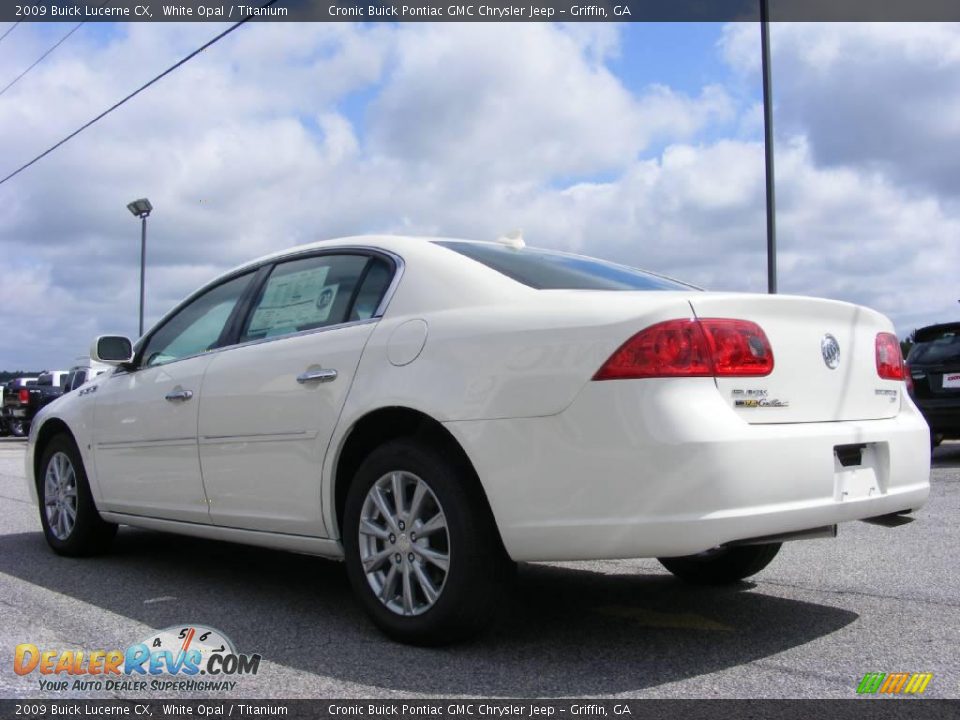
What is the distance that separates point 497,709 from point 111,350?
3.45 meters

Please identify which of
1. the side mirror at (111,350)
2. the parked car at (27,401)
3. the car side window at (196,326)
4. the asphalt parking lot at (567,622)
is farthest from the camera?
the parked car at (27,401)

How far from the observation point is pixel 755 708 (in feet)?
9.00

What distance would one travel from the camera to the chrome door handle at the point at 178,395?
4512 millimetres

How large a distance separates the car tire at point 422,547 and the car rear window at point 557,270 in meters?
0.78

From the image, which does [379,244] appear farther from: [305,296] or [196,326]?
[196,326]

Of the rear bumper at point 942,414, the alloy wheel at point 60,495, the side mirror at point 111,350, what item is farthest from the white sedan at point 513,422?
the rear bumper at point 942,414

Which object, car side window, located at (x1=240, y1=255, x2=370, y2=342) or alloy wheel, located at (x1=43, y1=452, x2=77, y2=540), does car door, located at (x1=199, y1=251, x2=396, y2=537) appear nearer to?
car side window, located at (x1=240, y1=255, x2=370, y2=342)

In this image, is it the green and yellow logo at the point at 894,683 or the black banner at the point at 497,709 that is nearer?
the black banner at the point at 497,709

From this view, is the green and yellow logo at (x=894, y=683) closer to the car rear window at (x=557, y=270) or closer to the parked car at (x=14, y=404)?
the car rear window at (x=557, y=270)

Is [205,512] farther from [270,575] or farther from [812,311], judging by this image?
[812,311]

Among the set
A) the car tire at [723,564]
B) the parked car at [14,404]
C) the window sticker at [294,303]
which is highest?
the window sticker at [294,303]

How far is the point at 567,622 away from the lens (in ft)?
12.4

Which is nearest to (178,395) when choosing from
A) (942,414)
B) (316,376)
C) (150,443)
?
(150,443)

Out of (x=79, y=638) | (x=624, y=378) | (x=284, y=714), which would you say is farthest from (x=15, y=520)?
(x=624, y=378)
